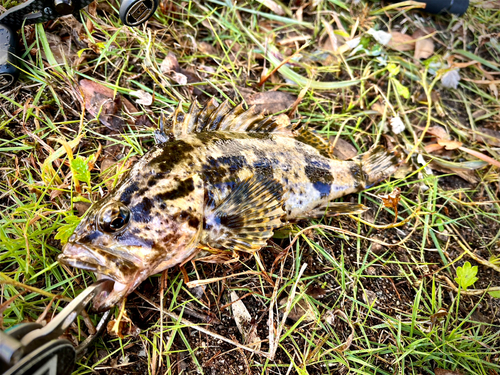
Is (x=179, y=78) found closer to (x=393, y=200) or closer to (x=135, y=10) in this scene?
(x=135, y=10)

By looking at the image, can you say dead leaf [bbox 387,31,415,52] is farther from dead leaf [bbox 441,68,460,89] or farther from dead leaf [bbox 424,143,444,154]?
dead leaf [bbox 424,143,444,154]

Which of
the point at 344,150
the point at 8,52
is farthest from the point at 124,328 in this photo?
the point at 344,150

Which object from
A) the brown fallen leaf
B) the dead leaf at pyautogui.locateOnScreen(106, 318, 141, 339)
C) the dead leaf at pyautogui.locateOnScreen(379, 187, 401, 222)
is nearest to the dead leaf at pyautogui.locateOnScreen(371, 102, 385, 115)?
the dead leaf at pyautogui.locateOnScreen(379, 187, 401, 222)

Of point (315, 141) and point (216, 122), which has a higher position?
point (216, 122)

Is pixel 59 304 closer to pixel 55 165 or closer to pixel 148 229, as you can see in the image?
pixel 148 229

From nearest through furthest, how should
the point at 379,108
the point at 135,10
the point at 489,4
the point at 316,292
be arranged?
1. the point at 135,10
2. the point at 316,292
3. the point at 379,108
4. the point at 489,4

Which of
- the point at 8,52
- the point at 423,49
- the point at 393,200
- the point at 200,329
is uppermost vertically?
the point at 8,52

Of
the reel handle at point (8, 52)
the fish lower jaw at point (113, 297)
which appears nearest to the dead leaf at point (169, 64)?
the reel handle at point (8, 52)
